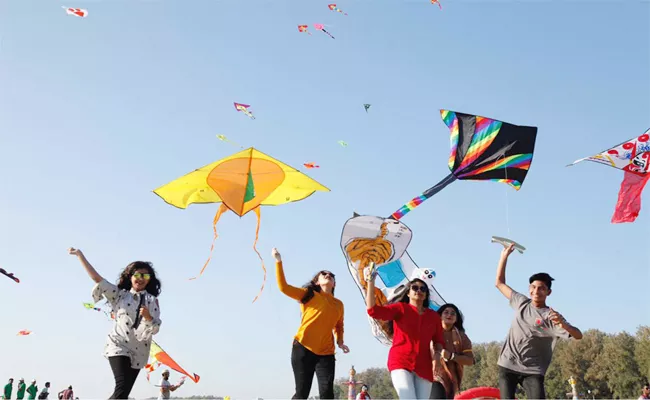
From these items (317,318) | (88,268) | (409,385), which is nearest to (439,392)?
(409,385)

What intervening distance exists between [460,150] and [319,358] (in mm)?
5803

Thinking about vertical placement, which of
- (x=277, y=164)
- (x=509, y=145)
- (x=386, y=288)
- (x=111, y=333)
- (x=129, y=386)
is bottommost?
(x=129, y=386)

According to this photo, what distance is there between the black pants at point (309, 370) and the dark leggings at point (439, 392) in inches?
39.8

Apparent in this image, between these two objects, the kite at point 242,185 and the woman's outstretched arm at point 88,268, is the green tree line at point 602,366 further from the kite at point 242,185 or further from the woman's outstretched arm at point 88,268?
the woman's outstretched arm at point 88,268

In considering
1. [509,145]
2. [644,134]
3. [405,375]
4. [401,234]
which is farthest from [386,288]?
[644,134]

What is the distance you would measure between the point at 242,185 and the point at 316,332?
154 inches

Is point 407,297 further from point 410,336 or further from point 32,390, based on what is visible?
point 32,390

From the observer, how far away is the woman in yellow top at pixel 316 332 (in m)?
6.36

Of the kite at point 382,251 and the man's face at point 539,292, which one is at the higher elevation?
the kite at point 382,251

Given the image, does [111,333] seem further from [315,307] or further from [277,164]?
[277,164]

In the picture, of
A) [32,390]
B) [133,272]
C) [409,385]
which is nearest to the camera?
[409,385]

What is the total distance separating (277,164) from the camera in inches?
380

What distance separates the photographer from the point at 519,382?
20.0 ft

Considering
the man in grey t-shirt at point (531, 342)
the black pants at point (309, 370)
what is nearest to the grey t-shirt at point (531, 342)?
the man in grey t-shirt at point (531, 342)
